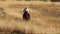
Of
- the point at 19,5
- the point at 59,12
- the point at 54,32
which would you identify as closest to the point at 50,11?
the point at 59,12

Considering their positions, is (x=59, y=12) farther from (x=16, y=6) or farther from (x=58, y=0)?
(x=58, y=0)

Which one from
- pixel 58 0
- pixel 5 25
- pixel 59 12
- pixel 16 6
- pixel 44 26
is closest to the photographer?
pixel 5 25

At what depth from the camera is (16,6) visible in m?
25.7

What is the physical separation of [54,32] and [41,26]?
1640 mm

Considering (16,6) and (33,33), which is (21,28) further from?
(16,6)

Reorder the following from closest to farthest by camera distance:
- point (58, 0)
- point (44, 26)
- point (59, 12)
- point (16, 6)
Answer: point (44, 26) → point (59, 12) → point (16, 6) → point (58, 0)

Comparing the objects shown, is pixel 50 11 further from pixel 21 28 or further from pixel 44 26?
pixel 21 28

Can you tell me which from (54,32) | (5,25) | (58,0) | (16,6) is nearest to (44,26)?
(54,32)

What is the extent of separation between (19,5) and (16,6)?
50cm

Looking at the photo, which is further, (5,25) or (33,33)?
(5,25)

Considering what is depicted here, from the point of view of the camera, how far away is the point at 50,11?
78.1ft

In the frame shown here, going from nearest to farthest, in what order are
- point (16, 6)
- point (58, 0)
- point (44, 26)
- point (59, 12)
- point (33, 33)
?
point (33, 33)
point (44, 26)
point (59, 12)
point (16, 6)
point (58, 0)

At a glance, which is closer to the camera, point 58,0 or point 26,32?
point 26,32

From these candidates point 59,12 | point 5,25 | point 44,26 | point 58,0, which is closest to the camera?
point 5,25
